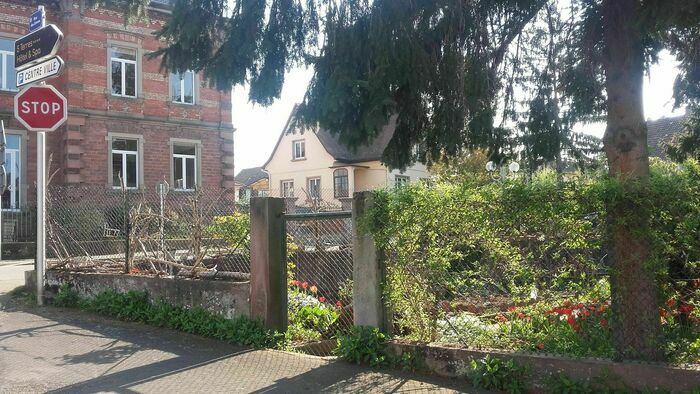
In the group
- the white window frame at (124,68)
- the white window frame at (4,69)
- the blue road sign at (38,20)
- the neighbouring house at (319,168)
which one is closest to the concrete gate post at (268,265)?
the blue road sign at (38,20)

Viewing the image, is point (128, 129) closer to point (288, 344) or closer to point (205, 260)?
point (205, 260)

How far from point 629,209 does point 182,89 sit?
2232 centimetres

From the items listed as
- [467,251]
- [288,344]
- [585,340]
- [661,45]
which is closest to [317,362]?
[288,344]

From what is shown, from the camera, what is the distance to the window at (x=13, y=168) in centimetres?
2091

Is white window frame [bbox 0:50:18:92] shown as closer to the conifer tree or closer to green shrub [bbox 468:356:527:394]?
the conifer tree

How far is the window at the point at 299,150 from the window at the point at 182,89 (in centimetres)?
1488

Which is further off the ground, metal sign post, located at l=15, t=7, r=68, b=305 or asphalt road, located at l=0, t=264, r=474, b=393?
metal sign post, located at l=15, t=7, r=68, b=305

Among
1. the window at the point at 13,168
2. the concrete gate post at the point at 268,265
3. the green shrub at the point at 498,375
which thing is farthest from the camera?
the window at the point at 13,168

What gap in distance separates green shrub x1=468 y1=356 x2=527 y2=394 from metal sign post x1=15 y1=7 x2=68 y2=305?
6.59 metres

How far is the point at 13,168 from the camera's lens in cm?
2116

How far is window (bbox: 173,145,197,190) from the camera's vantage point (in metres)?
24.4

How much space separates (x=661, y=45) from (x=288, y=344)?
202 inches

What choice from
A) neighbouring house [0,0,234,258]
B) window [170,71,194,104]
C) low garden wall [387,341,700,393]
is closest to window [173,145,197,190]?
neighbouring house [0,0,234,258]

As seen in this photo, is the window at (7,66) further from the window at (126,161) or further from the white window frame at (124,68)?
the window at (126,161)
